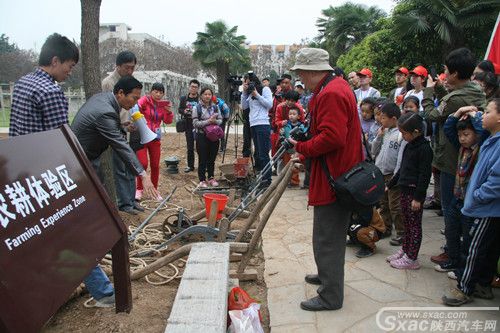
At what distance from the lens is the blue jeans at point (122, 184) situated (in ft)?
17.6

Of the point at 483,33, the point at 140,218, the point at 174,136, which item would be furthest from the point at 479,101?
the point at 174,136

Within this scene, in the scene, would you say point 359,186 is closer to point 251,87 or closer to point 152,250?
point 152,250

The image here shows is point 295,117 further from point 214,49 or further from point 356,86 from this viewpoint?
point 214,49

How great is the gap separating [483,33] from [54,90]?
11103mm

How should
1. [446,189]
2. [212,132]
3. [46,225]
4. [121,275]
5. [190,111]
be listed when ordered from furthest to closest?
[190,111] < [212,132] < [446,189] < [121,275] < [46,225]

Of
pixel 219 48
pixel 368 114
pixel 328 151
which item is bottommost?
pixel 328 151

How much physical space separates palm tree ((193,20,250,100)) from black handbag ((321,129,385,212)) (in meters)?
18.7

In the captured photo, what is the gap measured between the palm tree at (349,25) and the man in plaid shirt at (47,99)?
63.1ft

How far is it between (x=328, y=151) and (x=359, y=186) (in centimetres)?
32

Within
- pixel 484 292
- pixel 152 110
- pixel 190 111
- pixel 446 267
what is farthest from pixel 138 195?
pixel 484 292

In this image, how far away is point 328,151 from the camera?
8.85 ft

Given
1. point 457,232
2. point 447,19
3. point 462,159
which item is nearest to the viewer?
point 462,159

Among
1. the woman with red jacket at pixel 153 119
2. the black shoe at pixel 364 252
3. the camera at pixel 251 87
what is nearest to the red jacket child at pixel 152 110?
the woman with red jacket at pixel 153 119

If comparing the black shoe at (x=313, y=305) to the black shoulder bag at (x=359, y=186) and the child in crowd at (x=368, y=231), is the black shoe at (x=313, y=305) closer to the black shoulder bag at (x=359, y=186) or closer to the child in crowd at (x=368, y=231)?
the black shoulder bag at (x=359, y=186)
